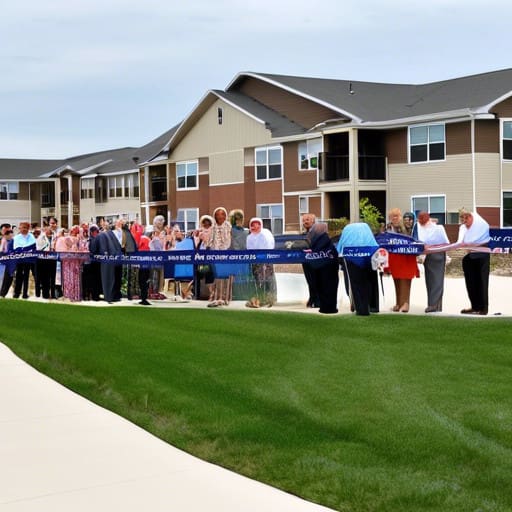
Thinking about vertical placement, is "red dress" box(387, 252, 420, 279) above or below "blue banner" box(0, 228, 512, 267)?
below

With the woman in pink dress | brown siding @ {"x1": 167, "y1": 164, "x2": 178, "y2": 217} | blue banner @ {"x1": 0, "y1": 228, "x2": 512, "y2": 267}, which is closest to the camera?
blue banner @ {"x1": 0, "y1": 228, "x2": 512, "y2": 267}

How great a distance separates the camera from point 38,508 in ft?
21.8

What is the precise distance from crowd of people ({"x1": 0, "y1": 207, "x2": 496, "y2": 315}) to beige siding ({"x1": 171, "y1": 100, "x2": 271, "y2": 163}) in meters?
24.7

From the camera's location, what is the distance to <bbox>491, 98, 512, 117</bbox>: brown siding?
38.6 m

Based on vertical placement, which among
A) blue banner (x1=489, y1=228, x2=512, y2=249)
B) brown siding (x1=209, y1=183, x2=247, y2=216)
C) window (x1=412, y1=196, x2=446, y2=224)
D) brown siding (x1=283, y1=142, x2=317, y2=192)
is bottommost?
blue banner (x1=489, y1=228, x2=512, y2=249)

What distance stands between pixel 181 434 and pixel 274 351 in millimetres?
4080

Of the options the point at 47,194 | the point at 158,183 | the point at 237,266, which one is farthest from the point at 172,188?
the point at 237,266

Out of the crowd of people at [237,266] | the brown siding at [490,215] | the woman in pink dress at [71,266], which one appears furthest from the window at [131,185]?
the woman in pink dress at [71,266]

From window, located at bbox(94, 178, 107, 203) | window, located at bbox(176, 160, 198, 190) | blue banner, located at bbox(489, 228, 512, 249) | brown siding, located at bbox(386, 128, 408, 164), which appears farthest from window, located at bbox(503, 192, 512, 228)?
window, located at bbox(94, 178, 107, 203)

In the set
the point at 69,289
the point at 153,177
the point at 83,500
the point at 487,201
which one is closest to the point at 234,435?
the point at 83,500

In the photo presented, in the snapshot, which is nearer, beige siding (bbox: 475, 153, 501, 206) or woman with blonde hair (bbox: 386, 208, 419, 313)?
woman with blonde hair (bbox: 386, 208, 419, 313)

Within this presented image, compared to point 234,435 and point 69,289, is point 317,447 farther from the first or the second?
point 69,289

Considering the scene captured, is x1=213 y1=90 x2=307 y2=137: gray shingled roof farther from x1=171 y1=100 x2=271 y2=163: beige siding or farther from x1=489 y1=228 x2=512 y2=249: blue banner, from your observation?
x1=489 y1=228 x2=512 y2=249: blue banner

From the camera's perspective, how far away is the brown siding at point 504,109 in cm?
3862
